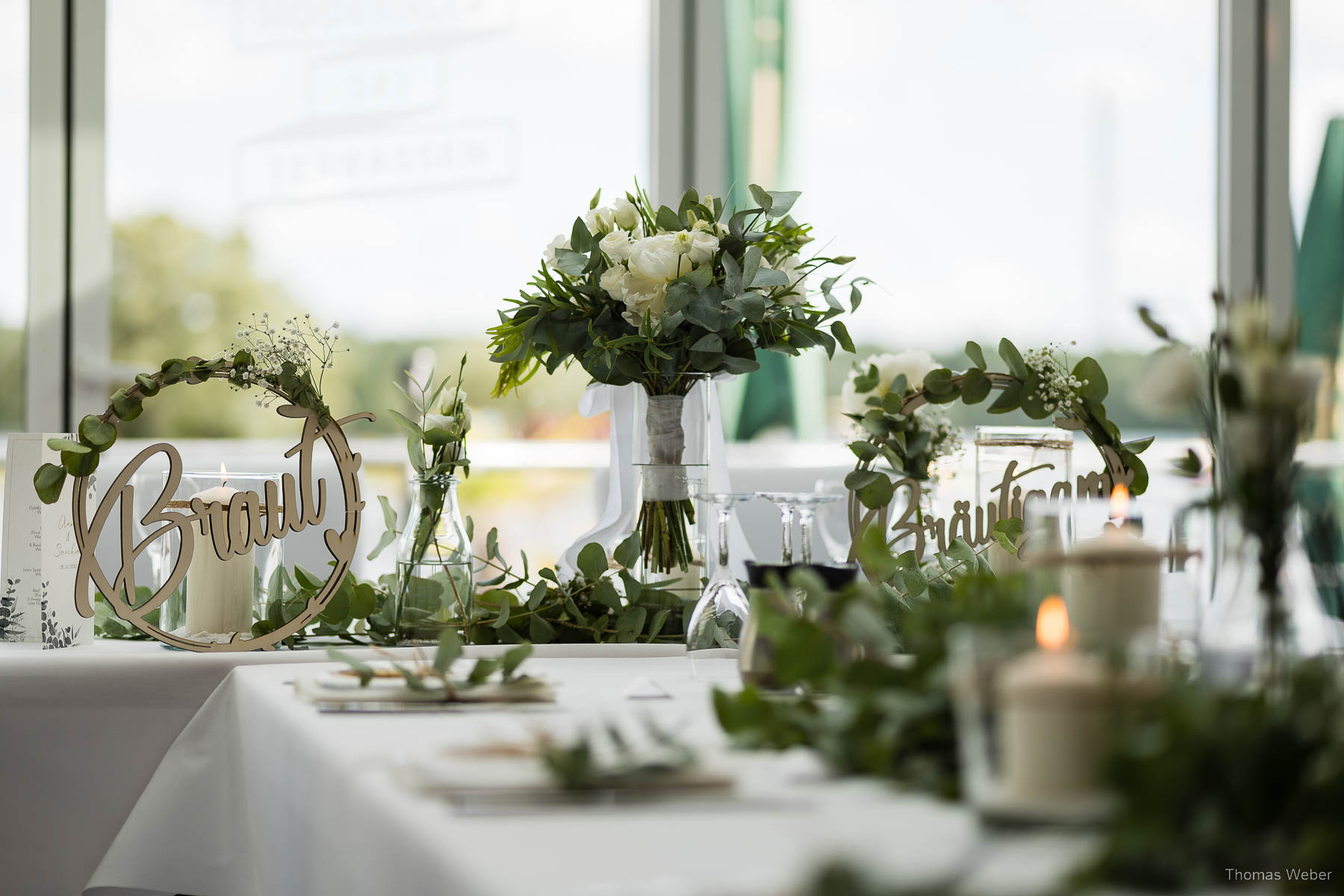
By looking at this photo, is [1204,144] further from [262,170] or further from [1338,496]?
[262,170]

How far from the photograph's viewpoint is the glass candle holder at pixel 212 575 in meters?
1.21

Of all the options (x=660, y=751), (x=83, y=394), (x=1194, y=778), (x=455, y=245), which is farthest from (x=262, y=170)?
(x=1194, y=778)

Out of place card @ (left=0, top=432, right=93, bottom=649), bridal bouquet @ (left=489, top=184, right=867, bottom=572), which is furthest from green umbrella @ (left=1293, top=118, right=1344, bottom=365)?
place card @ (left=0, top=432, right=93, bottom=649)

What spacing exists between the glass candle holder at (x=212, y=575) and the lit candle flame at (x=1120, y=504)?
818 millimetres

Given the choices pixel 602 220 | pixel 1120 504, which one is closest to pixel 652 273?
pixel 602 220

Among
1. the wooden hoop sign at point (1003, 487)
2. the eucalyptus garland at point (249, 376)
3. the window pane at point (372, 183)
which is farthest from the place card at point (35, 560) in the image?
the window pane at point (372, 183)

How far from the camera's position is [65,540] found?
4.00 feet

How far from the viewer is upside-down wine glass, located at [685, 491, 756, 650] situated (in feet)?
3.26

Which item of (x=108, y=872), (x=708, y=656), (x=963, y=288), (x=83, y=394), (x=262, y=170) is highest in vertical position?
(x=262, y=170)

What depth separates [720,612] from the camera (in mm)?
1007

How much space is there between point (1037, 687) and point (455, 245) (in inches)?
126

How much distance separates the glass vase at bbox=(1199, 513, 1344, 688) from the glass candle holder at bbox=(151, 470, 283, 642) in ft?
2.97

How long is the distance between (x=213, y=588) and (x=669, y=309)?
0.56 meters

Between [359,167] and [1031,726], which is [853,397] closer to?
[1031,726]
